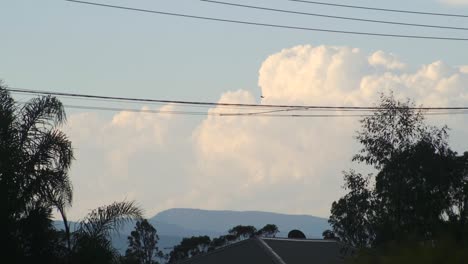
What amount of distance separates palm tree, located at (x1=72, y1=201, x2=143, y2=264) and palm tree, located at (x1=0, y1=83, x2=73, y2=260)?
403 millimetres

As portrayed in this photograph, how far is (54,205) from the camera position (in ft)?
62.3

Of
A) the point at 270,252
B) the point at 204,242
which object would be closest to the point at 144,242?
the point at 204,242

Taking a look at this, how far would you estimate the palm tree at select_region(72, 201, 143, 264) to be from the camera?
63.3ft

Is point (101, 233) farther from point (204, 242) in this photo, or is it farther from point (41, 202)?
point (204, 242)

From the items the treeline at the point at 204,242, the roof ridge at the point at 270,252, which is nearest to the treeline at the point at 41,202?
the roof ridge at the point at 270,252

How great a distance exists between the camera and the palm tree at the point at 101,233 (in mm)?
19297

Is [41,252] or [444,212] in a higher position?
[444,212]

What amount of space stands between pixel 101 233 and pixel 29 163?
7.98 ft

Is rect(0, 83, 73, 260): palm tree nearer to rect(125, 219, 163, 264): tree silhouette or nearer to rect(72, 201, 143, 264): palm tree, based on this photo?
rect(72, 201, 143, 264): palm tree

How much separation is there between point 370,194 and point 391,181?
1503 millimetres

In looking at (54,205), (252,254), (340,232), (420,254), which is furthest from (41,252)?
(252,254)

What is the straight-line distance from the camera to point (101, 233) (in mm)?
19844

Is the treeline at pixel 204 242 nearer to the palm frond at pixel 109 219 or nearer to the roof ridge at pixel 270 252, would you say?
the roof ridge at pixel 270 252

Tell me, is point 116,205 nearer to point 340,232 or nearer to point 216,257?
point 340,232
